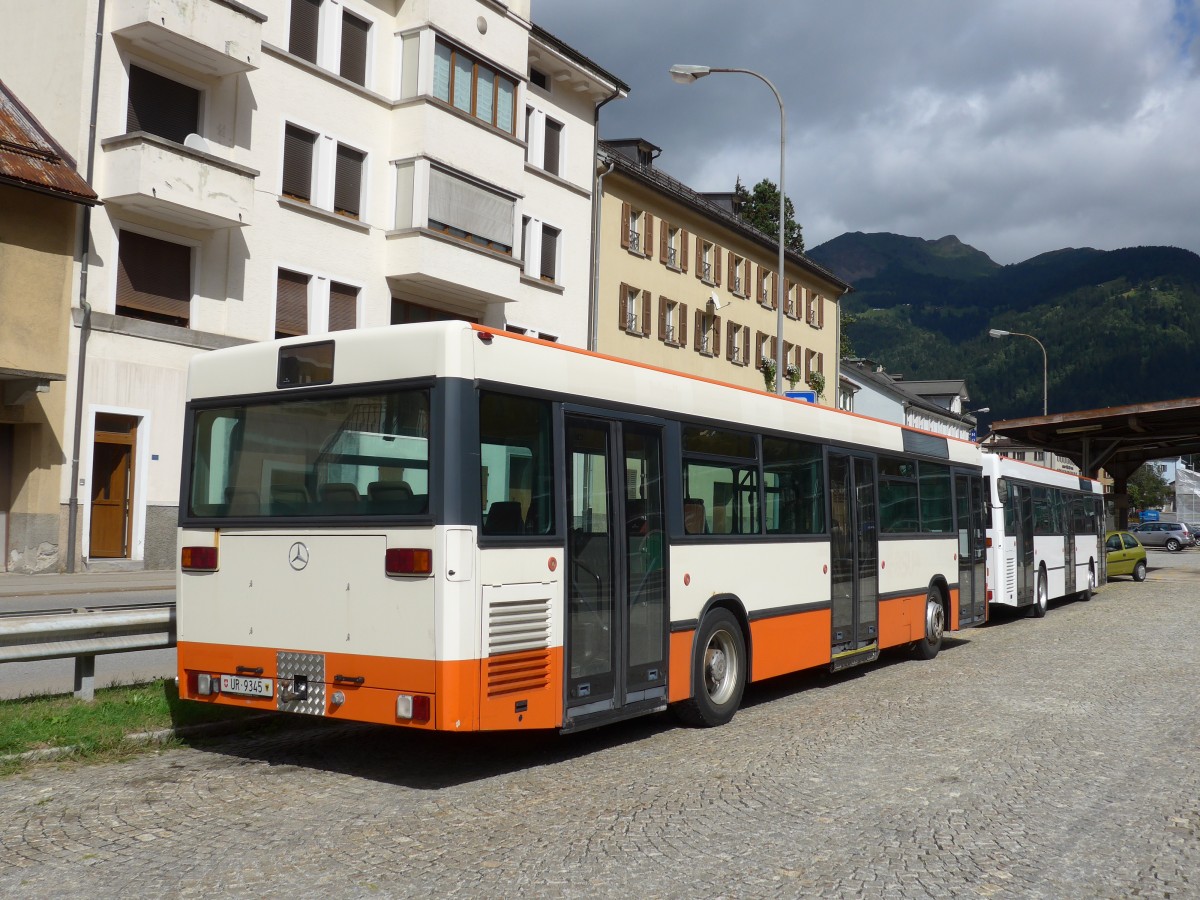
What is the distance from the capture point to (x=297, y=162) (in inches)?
1065

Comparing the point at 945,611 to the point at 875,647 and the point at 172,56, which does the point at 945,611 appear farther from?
the point at 172,56

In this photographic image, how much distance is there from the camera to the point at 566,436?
8.04 m

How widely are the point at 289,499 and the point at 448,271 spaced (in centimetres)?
2201

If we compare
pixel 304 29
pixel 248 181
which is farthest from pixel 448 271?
pixel 304 29

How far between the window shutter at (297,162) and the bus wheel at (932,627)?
56.6 ft

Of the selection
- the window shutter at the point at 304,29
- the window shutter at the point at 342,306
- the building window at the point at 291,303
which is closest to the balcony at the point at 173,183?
the building window at the point at 291,303

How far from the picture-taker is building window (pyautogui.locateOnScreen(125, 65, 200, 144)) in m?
23.9

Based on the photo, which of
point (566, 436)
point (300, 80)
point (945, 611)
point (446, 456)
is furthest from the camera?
point (300, 80)

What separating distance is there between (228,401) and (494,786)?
298 centimetres

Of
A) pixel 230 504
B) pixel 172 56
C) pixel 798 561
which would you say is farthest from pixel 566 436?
pixel 172 56

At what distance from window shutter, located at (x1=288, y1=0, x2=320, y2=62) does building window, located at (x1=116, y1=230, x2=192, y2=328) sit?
17.5 feet

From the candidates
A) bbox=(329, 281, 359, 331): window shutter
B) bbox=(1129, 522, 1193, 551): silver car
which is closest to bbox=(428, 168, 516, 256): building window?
bbox=(329, 281, 359, 331): window shutter

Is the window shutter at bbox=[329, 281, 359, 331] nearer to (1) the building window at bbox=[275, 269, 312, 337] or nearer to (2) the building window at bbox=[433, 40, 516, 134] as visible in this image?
(1) the building window at bbox=[275, 269, 312, 337]

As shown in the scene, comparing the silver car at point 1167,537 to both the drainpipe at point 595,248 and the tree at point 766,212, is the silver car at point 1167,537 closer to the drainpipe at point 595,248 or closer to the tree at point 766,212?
the tree at point 766,212
